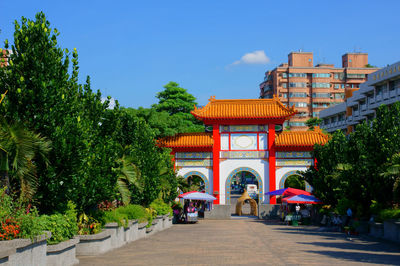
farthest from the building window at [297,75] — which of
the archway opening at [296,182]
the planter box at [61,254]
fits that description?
the planter box at [61,254]

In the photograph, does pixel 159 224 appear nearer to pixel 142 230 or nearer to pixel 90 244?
pixel 142 230

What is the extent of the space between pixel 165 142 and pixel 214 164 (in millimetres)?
4098

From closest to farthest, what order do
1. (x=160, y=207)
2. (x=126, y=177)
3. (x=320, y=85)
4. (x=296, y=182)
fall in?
1. (x=126, y=177)
2. (x=160, y=207)
3. (x=296, y=182)
4. (x=320, y=85)

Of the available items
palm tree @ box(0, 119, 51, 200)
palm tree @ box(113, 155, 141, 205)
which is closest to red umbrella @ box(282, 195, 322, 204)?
palm tree @ box(113, 155, 141, 205)

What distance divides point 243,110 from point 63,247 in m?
27.5

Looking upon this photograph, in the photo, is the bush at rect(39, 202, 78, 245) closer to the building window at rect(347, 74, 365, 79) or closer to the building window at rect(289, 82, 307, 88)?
the building window at rect(289, 82, 307, 88)

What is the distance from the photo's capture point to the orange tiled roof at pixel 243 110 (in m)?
37.3

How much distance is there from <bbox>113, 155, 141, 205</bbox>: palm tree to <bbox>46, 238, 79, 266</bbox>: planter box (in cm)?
499

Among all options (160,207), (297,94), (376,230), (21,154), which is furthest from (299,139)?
(297,94)

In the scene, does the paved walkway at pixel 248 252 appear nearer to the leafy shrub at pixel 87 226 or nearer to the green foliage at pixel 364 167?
the leafy shrub at pixel 87 226

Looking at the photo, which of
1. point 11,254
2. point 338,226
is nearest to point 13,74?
point 11,254

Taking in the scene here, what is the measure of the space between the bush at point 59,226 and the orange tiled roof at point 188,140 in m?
24.7

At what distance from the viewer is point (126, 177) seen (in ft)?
63.5

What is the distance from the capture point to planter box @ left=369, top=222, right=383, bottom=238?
21.5 m
